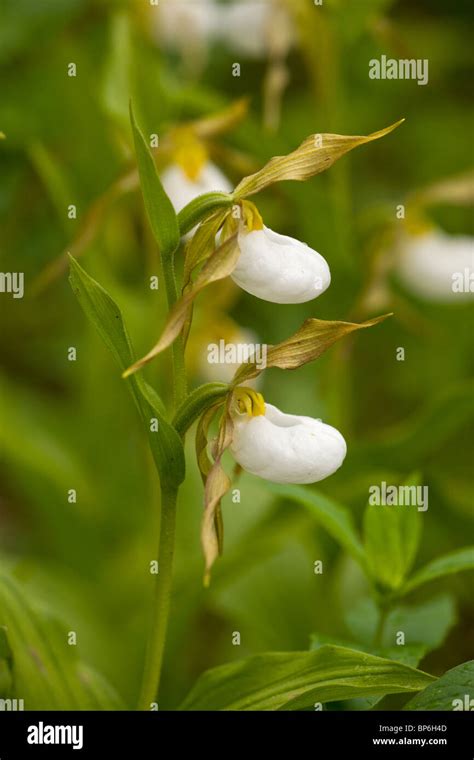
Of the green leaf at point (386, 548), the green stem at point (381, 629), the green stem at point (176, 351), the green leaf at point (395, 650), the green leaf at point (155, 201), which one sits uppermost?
the green leaf at point (155, 201)

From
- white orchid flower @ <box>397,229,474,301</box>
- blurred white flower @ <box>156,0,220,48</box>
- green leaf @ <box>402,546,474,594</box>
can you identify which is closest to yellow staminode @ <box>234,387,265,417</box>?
green leaf @ <box>402,546,474,594</box>

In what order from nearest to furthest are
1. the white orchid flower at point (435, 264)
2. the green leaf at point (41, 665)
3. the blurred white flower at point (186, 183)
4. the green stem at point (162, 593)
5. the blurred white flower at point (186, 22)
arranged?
the green stem at point (162, 593) < the green leaf at point (41, 665) < the blurred white flower at point (186, 183) < the white orchid flower at point (435, 264) < the blurred white flower at point (186, 22)

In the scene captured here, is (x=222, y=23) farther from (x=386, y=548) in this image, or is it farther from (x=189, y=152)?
(x=386, y=548)

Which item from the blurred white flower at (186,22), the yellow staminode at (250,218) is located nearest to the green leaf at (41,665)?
the yellow staminode at (250,218)

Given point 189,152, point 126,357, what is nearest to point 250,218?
point 126,357

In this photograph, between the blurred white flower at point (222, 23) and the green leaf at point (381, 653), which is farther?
the blurred white flower at point (222, 23)

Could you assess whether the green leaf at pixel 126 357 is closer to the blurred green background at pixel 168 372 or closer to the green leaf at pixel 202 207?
the green leaf at pixel 202 207

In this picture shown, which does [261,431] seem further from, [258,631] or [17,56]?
[17,56]
